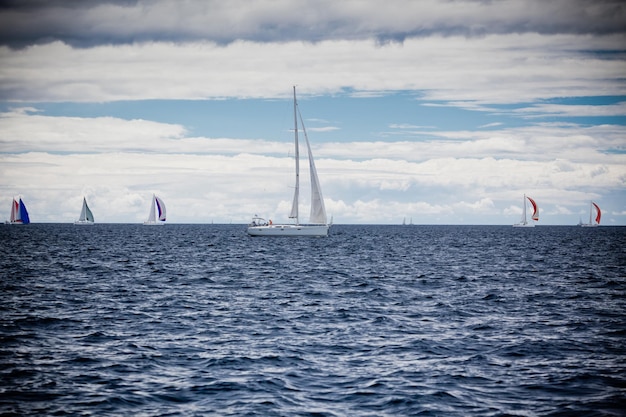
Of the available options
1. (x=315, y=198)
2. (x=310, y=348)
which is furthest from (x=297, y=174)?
(x=310, y=348)

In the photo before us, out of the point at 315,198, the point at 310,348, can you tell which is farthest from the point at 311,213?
the point at 310,348

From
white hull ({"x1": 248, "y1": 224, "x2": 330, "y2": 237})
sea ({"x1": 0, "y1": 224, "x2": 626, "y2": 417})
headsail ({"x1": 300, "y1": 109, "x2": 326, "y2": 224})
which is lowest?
sea ({"x1": 0, "y1": 224, "x2": 626, "y2": 417})

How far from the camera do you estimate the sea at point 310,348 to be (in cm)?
1469

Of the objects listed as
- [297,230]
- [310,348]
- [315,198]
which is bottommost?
[310,348]

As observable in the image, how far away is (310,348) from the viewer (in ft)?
66.0

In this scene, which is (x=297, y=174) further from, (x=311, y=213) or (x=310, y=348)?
(x=310, y=348)

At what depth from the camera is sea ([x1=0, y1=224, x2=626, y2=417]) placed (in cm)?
1469

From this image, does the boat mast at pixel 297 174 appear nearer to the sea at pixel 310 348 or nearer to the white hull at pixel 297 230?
the white hull at pixel 297 230

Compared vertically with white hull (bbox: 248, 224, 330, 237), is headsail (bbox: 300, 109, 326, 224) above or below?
above

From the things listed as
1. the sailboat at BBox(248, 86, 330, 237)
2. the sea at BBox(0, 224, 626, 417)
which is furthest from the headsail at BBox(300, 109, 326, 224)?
the sea at BBox(0, 224, 626, 417)

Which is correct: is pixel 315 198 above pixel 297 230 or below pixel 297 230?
above

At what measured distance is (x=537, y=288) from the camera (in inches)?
1492

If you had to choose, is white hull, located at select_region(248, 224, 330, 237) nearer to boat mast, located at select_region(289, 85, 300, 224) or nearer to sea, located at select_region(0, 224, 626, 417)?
boat mast, located at select_region(289, 85, 300, 224)

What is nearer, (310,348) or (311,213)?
(310,348)
